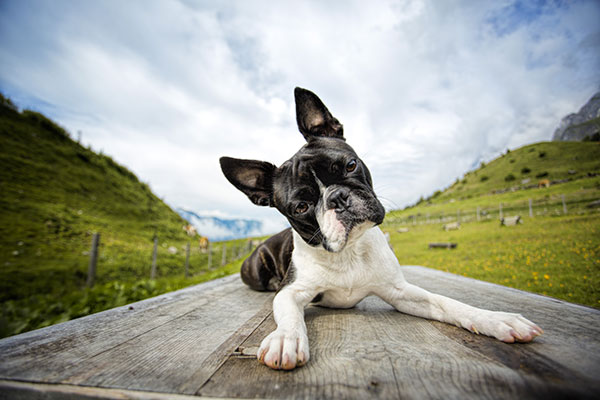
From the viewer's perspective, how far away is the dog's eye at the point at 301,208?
231 cm

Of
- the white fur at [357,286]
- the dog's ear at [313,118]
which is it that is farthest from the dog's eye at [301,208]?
the dog's ear at [313,118]

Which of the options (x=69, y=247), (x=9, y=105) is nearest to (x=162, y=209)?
(x=9, y=105)

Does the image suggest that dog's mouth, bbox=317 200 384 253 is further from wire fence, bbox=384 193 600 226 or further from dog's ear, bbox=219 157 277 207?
dog's ear, bbox=219 157 277 207

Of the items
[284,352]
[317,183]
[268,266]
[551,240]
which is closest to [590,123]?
[551,240]

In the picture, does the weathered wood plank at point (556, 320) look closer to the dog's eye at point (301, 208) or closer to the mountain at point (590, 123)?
the dog's eye at point (301, 208)

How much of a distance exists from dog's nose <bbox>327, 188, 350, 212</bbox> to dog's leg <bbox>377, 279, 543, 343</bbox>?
816 millimetres

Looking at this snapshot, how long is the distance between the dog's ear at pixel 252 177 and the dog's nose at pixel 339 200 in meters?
0.92

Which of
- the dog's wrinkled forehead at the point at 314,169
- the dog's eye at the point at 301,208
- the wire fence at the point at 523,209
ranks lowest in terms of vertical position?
the dog's eye at the point at 301,208

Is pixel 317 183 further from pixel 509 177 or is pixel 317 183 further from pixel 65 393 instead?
pixel 509 177

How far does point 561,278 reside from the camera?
433 cm

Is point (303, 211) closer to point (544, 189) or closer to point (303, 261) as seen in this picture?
point (303, 261)

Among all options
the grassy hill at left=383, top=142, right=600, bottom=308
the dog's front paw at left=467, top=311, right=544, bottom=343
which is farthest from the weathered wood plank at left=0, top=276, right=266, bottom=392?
the grassy hill at left=383, top=142, right=600, bottom=308

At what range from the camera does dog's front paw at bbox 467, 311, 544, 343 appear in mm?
1350

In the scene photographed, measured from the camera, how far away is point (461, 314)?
165 cm
